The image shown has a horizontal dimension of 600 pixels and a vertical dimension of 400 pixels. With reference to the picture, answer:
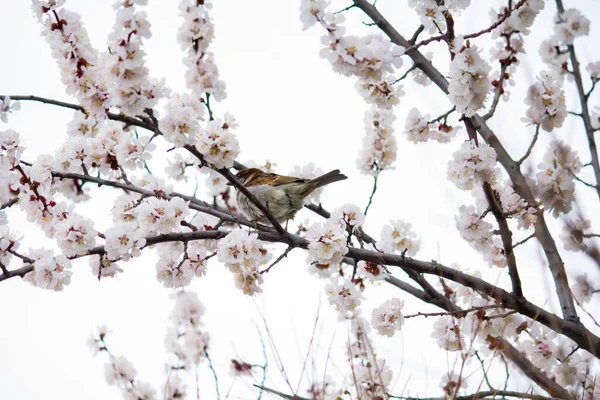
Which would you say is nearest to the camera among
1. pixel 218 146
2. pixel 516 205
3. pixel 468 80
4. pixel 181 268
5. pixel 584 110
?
pixel 218 146

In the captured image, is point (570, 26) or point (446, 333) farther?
point (446, 333)

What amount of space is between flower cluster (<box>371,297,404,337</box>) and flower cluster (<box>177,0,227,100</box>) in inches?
65.5

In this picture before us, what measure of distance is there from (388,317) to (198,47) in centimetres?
198

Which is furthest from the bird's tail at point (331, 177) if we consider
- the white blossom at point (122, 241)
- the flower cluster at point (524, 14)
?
the white blossom at point (122, 241)

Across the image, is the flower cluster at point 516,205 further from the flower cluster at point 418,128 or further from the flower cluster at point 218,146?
the flower cluster at point 218,146

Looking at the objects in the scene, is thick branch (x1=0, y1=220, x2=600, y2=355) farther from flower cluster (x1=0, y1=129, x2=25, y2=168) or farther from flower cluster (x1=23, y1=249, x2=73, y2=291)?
flower cluster (x1=0, y1=129, x2=25, y2=168)

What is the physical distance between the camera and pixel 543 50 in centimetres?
411

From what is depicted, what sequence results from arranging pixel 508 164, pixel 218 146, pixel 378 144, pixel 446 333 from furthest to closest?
pixel 378 144 < pixel 446 333 < pixel 508 164 < pixel 218 146

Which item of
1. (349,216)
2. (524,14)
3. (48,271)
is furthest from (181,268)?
(524,14)

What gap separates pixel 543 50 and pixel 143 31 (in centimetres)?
264

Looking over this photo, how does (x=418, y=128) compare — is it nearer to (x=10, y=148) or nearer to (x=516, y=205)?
(x=516, y=205)

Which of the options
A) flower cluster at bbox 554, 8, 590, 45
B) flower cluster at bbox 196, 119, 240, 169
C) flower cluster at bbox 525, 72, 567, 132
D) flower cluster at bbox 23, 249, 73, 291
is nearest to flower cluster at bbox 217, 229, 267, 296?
flower cluster at bbox 196, 119, 240, 169

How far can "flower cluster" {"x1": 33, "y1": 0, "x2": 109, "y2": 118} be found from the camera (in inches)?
123

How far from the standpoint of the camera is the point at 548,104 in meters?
3.82
